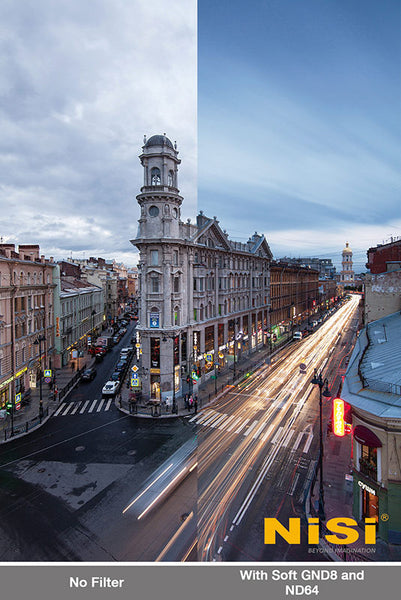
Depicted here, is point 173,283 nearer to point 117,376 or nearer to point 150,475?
point 117,376

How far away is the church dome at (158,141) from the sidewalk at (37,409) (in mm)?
28151

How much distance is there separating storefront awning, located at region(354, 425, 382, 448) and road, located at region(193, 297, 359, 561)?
17.1ft

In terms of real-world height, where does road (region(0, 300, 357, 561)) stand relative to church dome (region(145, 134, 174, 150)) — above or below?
below

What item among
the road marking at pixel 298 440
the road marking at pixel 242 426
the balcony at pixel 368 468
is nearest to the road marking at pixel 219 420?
the road marking at pixel 242 426

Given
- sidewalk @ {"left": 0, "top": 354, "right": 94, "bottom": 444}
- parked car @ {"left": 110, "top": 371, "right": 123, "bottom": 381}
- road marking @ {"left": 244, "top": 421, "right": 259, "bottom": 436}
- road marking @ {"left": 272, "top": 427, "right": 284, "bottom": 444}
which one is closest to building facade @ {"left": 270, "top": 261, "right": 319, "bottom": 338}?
parked car @ {"left": 110, "top": 371, "right": 123, "bottom": 381}

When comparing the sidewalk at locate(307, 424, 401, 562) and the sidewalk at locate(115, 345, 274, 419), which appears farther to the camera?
the sidewalk at locate(115, 345, 274, 419)

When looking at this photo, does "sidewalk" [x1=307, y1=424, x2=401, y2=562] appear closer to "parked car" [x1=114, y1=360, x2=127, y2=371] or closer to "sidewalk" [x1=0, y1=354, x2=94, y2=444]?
"sidewalk" [x1=0, y1=354, x2=94, y2=444]

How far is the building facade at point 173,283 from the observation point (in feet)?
109

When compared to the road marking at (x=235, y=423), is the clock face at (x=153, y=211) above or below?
above

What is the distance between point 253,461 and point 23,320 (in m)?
27.5

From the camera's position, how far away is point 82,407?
33.3 metres

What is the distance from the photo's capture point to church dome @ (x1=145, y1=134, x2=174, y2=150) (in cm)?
3338

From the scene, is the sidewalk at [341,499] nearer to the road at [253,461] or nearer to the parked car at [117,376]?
the road at [253,461]

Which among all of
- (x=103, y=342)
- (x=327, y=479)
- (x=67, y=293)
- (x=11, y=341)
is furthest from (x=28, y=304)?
(x=327, y=479)
